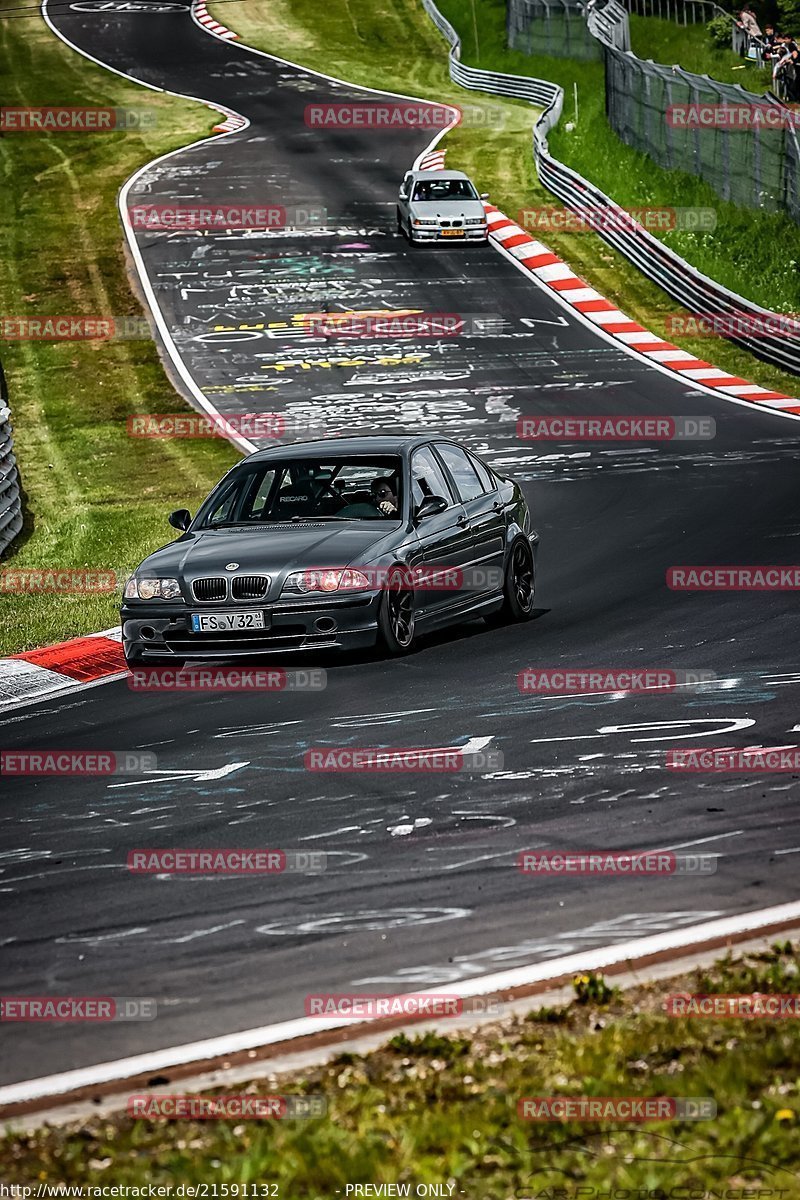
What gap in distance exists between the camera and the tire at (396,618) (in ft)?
38.8

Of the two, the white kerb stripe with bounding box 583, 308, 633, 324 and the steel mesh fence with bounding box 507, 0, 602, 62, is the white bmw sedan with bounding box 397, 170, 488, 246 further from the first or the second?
the steel mesh fence with bounding box 507, 0, 602, 62

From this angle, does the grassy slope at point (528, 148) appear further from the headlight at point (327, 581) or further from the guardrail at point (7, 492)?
the headlight at point (327, 581)

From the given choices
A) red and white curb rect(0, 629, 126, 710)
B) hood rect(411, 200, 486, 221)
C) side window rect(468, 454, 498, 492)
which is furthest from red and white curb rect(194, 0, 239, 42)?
red and white curb rect(0, 629, 126, 710)

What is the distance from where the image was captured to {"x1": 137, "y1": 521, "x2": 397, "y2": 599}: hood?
1177 centimetres

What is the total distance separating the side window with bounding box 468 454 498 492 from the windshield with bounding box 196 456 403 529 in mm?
1130

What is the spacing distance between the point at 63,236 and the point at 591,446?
18456 millimetres

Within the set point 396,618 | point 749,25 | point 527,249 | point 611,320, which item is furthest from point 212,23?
point 396,618

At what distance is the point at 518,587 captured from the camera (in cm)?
1357

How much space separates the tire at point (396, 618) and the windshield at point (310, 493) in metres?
0.70

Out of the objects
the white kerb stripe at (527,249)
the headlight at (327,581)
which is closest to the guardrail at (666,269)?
the white kerb stripe at (527,249)

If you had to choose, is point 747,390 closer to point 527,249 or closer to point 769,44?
point 527,249

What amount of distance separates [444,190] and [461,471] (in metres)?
24.3

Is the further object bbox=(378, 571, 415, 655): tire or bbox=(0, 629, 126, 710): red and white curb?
bbox=(0, 629, 126, 710): red and white curb

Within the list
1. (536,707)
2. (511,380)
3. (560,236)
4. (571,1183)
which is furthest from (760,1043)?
(560,236)
